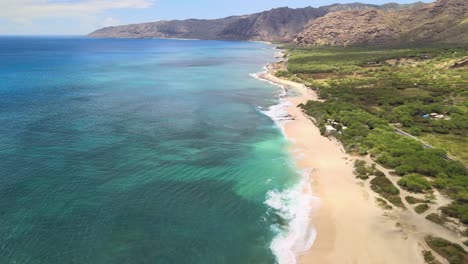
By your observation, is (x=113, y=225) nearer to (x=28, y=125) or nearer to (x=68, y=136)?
(x=68, y=136)

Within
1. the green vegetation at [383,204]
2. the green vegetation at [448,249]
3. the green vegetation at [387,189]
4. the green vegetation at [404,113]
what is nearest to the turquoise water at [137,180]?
the green vegetation at [387,189]

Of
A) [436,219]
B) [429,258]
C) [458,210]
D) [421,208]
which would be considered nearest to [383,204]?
[421,208]

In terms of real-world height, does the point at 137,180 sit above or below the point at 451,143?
above

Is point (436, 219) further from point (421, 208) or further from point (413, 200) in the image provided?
point (413, 200)

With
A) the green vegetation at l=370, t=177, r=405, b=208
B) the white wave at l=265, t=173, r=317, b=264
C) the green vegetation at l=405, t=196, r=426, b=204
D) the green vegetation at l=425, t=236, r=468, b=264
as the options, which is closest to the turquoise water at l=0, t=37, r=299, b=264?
the white wave at l=265, t=173, r=317, b=264

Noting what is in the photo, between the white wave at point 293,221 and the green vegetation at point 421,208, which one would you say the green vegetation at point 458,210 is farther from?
the white wave at point 293,221

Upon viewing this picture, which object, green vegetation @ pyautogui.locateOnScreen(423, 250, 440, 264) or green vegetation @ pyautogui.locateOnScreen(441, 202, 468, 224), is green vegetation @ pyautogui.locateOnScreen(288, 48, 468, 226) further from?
green vegetation @ pyautogui.locateOnScreen(423, 250, 440, 264)
